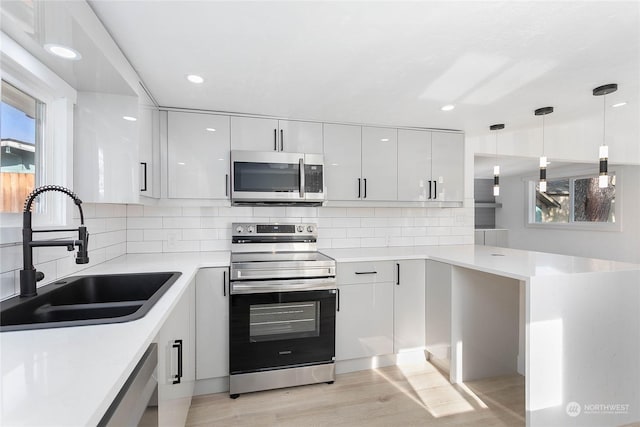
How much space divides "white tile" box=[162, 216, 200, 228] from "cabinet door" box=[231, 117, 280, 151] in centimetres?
74

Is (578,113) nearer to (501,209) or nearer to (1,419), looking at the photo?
(1,419)

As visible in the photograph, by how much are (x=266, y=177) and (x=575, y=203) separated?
5.46 m

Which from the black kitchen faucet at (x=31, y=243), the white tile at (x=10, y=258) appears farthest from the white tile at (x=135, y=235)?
the black kitchen faucet at (x=31, y=243)

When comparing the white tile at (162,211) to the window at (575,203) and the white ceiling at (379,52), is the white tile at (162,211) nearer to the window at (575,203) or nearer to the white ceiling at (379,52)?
the white ceiling at (379,52)

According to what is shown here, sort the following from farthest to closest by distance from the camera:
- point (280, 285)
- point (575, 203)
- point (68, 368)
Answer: point (575, 203) < point (280, 285) < point (68, 368)

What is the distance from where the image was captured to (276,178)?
2.58 metres

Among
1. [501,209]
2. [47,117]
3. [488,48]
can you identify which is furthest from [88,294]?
[501,209]

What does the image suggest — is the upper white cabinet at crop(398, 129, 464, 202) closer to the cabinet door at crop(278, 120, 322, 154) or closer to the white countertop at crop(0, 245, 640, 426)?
the cabinet door at crop(278, 120, 322, 154)

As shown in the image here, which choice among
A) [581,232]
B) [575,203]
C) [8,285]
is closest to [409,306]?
[8,285]

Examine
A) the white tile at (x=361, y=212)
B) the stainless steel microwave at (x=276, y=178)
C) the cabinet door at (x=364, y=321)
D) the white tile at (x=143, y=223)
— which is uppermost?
the stainless steel microwave at (x=276, y=178)

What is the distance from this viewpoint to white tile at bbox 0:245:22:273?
122cm

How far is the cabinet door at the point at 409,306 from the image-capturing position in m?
2.59

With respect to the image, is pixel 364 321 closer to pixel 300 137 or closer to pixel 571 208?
pixel 300 137

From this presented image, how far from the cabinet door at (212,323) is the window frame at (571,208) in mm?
5435
